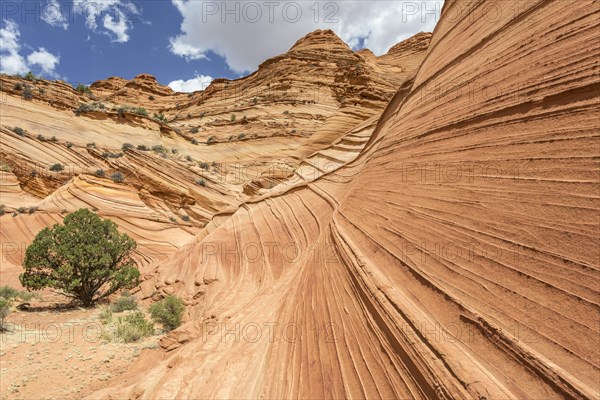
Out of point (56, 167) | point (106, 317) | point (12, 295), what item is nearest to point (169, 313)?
point (106, 317)

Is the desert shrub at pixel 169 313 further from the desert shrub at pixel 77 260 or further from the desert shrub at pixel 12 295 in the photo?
the desert shrub at pixel 12 295

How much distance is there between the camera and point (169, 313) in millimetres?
8070

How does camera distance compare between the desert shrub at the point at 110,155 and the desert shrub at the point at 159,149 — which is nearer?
the desert shrub at the point at 110,155

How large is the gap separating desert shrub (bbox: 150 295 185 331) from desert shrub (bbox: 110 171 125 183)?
13.5 metres

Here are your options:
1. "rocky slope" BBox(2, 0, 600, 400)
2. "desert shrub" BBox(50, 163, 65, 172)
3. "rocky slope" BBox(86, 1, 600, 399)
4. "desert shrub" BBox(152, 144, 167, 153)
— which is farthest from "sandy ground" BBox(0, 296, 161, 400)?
"desert shrub" BBox(152, 144, 167, 153)

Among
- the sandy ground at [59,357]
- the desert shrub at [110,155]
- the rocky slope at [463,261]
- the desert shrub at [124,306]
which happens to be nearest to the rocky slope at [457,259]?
the rocky slope at [463,261]

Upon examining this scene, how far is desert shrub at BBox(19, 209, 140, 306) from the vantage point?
32.8 feet

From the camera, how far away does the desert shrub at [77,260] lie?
9.98m

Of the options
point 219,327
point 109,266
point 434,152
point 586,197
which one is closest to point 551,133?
point 586,197

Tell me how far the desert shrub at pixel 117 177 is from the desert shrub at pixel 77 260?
8533 millimetres

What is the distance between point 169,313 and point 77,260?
4435 mm

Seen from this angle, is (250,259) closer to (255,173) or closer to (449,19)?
(449,19)

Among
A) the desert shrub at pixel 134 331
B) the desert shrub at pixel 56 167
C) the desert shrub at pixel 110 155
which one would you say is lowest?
the desert shrub at pixel 134 331

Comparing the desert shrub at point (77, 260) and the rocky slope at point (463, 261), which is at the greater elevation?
the rocky slope at point (463, 261)
